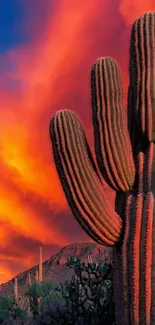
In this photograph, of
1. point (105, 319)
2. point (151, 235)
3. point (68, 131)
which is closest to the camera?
point (151, 235)

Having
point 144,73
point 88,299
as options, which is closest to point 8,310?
point 88,299

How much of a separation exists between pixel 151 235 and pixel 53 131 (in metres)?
2.02

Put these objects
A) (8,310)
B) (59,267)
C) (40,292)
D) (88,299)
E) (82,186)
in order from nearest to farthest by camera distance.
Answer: (82,186), (88,299), (40,292), (8,310), (59,267)

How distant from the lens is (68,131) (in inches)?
302

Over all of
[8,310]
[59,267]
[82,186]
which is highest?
[59,267]

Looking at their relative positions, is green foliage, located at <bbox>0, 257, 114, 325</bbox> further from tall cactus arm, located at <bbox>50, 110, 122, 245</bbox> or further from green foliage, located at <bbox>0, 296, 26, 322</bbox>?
green foliage, located at <bbox>0, 296, 26, 322</bbox>

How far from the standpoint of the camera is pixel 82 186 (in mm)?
7375

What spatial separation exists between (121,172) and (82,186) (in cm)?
63

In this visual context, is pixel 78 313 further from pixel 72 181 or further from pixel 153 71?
pixel 153 71

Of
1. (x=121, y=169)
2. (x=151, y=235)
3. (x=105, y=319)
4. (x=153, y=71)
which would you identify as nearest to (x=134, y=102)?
(x=153, y=71)

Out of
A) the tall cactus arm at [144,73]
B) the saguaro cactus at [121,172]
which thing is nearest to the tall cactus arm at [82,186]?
the saguaro cactus at [121,172]

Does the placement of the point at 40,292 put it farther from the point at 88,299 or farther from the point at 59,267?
the point at 59,267

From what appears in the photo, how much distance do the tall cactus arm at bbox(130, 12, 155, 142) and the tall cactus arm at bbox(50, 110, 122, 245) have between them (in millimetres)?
942

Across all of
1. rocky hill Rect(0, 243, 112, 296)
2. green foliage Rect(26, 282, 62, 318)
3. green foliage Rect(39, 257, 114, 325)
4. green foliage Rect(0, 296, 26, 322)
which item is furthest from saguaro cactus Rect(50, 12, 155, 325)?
rocky hill Rect(0, 243, 112, 296)
